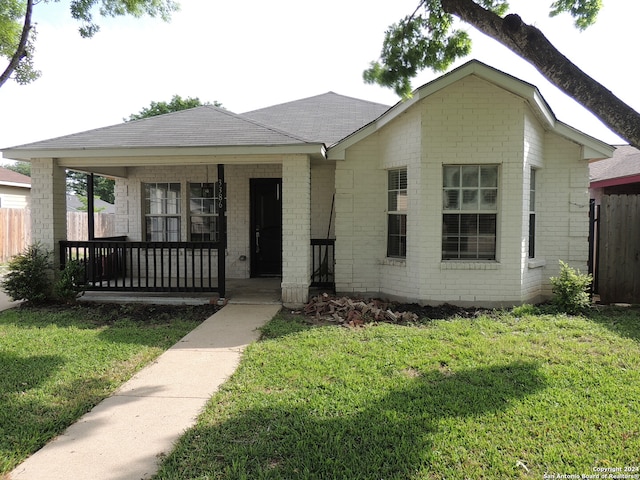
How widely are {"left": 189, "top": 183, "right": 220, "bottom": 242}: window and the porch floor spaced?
5.50 feet

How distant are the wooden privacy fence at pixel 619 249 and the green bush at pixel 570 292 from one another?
0.90 metres

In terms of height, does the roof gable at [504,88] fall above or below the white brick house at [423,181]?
above

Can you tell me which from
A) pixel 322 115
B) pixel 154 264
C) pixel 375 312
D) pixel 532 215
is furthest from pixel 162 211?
pixel 532 215

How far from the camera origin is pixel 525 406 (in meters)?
3.66

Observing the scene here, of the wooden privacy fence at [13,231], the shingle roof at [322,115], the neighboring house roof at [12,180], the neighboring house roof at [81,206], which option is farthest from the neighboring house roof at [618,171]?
the neighboring house roof at [81,206]

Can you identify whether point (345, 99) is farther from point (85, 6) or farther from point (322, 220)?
point (85, 6)

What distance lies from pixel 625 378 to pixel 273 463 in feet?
11.8

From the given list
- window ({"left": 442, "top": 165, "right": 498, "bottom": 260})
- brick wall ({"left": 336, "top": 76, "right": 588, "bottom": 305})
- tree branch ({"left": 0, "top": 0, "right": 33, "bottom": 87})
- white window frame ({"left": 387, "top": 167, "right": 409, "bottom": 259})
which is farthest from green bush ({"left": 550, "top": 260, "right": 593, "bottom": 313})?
tree branch ({"left": 0, "top": 0, "right": 33, "bottom": 87})

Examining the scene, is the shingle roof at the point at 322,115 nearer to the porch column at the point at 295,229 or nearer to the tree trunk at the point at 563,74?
the porch column at the point at 295,229

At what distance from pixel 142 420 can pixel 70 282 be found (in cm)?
526

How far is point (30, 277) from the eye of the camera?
769cm

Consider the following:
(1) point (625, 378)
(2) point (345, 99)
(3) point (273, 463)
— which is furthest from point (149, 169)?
(1) point (625, 378)

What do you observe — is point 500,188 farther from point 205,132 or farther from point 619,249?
point 205,132

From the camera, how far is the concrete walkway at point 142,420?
2.85 m
